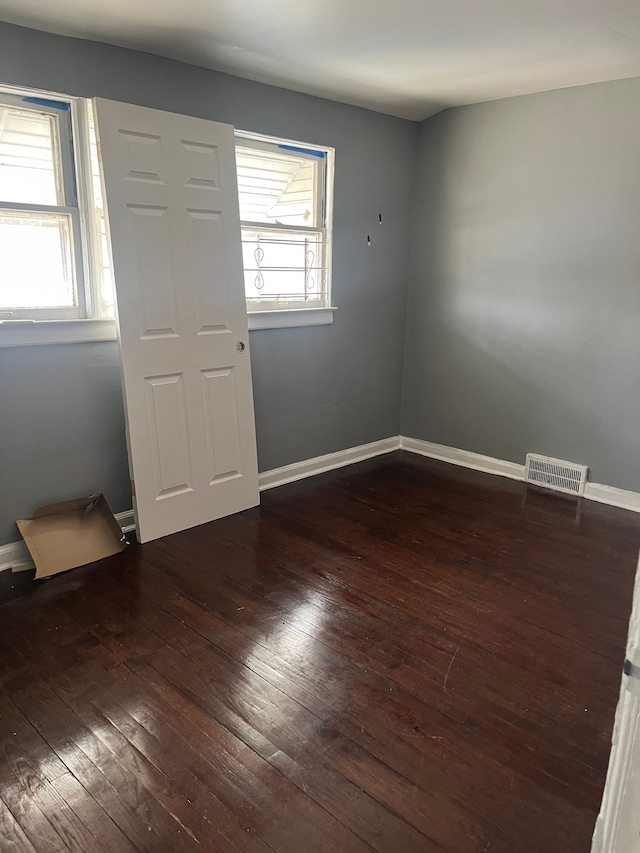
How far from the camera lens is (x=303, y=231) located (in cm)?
371

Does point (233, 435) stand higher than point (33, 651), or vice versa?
point (233, 435)

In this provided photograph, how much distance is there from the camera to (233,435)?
3373 millimetres

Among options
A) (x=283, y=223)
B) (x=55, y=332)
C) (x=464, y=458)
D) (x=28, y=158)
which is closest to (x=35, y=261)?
(x=55, y=332)

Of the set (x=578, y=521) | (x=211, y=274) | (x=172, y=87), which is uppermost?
(x=172, y=87)

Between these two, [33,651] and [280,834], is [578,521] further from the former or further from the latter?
[33,651]

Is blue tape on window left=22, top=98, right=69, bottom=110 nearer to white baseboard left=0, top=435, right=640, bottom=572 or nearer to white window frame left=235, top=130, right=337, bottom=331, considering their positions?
white window frame left=235, top=130, right=337, bottom=331

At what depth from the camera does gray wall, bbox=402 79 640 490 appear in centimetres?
344

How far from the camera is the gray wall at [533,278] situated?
344cm

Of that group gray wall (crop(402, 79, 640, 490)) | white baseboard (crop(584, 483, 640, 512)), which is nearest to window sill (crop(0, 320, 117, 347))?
gray wall (crop(402, 79, 640, 490))

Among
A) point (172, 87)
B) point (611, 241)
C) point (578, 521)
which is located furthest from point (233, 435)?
point (611, 241)

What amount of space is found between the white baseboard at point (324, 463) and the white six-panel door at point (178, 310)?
0.42 m

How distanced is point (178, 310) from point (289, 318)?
34.0 inches

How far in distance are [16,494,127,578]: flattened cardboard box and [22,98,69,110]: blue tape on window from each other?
1.80 metres

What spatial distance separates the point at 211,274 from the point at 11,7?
4.34 feet
